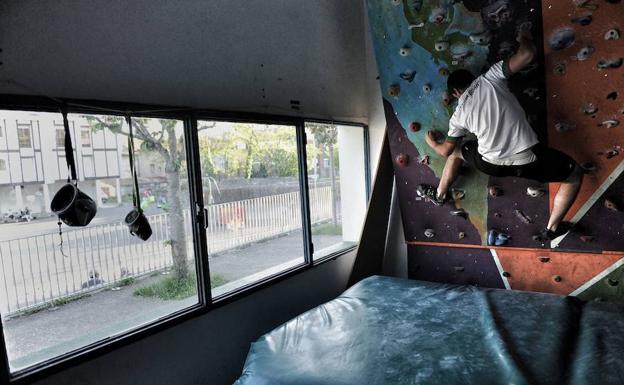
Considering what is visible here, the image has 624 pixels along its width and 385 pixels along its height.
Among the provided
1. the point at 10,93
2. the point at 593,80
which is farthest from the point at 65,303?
the point at 593,80

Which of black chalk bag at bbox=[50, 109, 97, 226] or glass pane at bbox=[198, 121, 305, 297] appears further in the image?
glass pane at bbox=[198, 121, 305, 297]

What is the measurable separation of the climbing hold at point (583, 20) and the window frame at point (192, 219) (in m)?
1.77

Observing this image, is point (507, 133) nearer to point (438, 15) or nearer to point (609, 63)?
point (609, 63)

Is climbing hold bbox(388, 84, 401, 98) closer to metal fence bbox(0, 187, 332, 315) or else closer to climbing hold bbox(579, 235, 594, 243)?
metal fence bbox(0, 187, 332, 315)

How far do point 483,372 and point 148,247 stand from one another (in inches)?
71.3

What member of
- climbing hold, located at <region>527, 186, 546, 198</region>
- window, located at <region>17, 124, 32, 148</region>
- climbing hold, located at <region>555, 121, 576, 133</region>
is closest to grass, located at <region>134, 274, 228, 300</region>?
window, located at <region>17, 124, 32, 148</region>

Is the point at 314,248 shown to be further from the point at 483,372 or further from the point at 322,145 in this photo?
the point at 483,372

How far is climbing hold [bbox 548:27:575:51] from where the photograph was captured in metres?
2.13

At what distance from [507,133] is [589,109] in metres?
0.53

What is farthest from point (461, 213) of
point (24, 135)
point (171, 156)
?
point (24, 135)

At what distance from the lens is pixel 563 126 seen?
2334 millimetres

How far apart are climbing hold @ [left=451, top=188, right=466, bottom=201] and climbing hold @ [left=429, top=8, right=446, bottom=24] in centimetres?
120

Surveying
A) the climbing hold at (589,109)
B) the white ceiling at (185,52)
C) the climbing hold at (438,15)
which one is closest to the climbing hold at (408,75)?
the climbing hold at (438,15)

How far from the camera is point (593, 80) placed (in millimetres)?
2188
